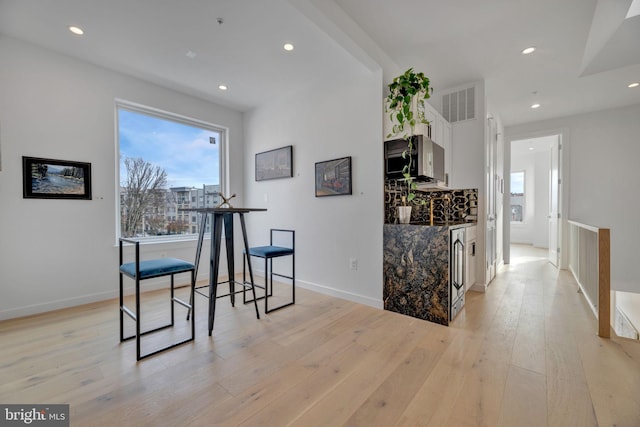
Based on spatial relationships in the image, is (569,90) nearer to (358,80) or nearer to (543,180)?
(358,80)

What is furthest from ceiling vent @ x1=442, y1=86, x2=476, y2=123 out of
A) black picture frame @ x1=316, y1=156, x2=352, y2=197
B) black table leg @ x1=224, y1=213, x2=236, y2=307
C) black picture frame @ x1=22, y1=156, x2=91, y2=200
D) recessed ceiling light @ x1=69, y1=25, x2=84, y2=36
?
black picture frame @ x1=22, y1=156, x2=91, y2=200

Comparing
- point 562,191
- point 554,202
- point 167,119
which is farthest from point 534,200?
point 167,119

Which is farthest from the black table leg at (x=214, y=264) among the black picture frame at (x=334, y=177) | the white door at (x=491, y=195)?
the white door at (x=491, y=195)

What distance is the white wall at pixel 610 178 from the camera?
4367 millimetres

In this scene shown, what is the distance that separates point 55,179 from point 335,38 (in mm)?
3193

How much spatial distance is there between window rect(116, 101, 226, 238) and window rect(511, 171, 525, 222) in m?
8.72

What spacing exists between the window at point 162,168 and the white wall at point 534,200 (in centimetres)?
860

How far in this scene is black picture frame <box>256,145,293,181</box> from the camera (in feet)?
12.4

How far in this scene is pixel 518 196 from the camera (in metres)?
8.40

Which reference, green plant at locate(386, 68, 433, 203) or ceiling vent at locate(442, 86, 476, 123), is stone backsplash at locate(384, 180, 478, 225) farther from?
ceiling vent at locate(442, 86, 476, 123)

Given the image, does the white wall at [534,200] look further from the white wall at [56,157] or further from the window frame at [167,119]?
the white wall at [56,157]

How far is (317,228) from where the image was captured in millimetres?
3457

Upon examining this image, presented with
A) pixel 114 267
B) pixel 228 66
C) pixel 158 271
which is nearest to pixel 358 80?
pixel 228 66

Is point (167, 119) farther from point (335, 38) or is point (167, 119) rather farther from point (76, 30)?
point (335, 38)
